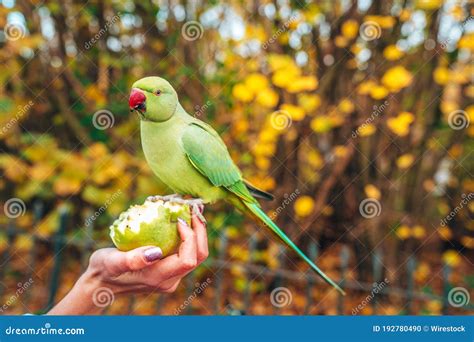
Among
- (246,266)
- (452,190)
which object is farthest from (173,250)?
(452,190)

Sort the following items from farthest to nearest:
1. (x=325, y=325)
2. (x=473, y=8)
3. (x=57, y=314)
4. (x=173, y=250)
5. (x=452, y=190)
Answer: (x=452, y=190) → (x=473, y=8) → (x=325, y=325) → (x=57, y=314) → (x=173, y=250)

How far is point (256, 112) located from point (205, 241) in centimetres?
161

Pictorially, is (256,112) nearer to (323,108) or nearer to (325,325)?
(323,108)

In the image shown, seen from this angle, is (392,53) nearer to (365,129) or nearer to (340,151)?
(365,129)

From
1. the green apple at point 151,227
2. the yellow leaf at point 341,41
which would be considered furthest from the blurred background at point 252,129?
the green apple at point 151,227

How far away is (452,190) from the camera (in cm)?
357

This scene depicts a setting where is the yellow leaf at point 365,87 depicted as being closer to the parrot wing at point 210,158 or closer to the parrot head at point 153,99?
the parrot wing at point 210,158
